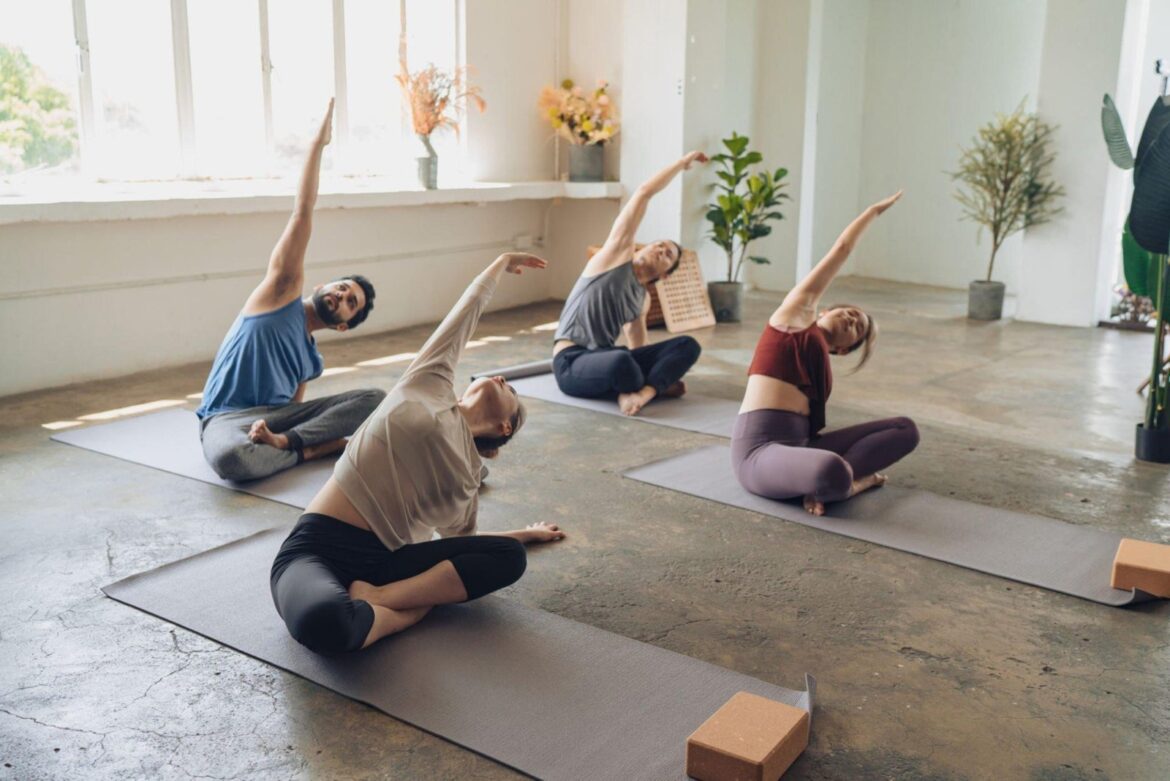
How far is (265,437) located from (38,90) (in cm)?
260

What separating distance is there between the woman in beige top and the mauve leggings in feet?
4.01

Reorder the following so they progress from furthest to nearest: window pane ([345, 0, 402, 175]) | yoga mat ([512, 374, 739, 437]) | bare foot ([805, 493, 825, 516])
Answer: window pane ([345, 0, 402, 175]) < yoga mat ([512, 374, 739, 437]) < bare foot ([805, 493, 825, 516])

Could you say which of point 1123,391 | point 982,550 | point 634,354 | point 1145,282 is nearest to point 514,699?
point 982,550

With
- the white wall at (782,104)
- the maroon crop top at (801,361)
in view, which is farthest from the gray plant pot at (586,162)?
the maroon crop top at (801,361)

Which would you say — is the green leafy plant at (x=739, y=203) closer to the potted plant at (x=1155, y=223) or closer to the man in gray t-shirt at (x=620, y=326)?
the man in gray t-shirt at (x=620, y=326)

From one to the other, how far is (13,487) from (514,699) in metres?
2.42

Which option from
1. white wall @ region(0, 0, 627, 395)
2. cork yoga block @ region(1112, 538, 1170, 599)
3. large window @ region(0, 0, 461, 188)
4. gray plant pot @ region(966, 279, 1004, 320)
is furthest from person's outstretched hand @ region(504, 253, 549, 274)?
gray plant pot @ region(966, 279, 1004, 320)

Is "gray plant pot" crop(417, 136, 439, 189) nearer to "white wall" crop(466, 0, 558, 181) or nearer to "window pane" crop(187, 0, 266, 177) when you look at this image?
"white wall" crop(466, 0, 558, 181)

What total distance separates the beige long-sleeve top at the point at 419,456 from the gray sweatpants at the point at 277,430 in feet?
4.34

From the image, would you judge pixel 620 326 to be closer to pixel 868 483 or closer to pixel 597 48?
pixel 868 483

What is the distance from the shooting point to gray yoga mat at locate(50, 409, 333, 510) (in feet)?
12.9

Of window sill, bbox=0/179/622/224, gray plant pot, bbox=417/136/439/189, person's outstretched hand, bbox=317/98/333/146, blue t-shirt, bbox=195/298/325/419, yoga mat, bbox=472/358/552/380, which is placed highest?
person's outstretched hand, bbox=317/98/333/146

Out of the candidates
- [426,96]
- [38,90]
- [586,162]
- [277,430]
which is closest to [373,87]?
[426,96]

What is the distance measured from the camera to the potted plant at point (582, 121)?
784cm
